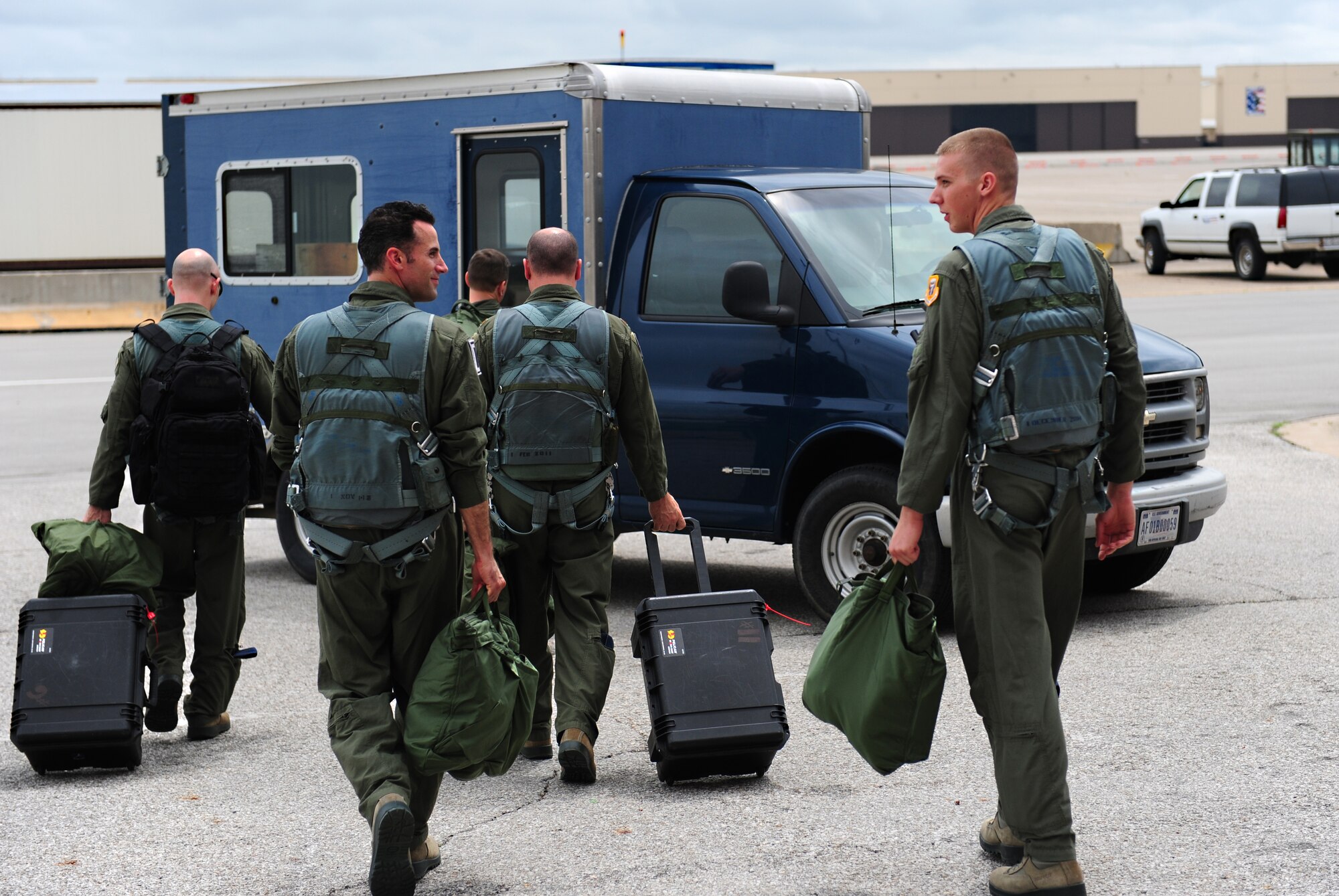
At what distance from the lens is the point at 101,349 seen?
21781mm

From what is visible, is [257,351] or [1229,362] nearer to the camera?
[257,351]

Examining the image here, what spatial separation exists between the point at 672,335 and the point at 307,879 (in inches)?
148

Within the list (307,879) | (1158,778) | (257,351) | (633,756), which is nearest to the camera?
(307,879)

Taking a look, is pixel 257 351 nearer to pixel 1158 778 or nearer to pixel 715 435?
pixel 715 435

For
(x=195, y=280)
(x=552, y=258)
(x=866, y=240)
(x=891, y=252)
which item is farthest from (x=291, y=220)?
(x=552, y=258)

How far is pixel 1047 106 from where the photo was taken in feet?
295

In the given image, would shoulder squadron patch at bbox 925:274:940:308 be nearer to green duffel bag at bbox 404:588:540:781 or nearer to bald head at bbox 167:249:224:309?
green duffel bag at bbox 404:588:540:781

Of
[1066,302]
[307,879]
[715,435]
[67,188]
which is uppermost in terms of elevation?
[67,188]

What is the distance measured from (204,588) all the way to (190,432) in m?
0.66

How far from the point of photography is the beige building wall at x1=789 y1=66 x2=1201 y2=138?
8794 cm

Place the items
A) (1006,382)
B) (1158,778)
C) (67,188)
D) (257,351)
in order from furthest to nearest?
(67,188), (257,351), (1158,778), (1006,382)

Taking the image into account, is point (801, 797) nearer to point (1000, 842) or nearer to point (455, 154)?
point (1000, 842)

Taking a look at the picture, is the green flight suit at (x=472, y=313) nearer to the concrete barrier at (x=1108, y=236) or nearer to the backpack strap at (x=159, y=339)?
the backpack strap at (x=159, y=339)

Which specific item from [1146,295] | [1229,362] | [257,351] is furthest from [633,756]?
[1146,295]
